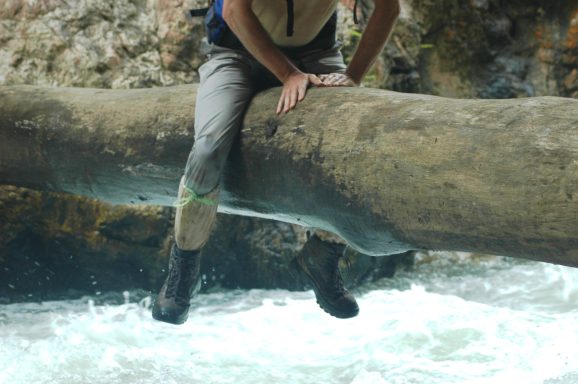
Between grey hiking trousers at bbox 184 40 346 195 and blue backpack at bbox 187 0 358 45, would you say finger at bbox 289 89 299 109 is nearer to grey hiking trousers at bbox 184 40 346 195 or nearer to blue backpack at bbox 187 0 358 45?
grey hiking trousers at bbox 184 40 346 195

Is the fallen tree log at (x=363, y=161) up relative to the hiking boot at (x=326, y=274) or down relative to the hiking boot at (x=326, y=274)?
up

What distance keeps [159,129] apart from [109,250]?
2258 mm

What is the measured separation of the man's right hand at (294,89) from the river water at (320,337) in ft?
5.29

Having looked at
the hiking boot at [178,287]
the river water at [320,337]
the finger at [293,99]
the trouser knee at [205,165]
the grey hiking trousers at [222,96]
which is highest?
the finger at [293,99]

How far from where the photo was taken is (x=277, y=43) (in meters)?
3.96

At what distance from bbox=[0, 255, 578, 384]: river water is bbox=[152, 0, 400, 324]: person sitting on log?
73cm

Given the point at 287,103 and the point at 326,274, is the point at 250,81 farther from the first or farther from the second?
the point at 326,274

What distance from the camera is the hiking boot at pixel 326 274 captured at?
3.95 metres

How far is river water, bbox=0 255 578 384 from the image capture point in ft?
14.7

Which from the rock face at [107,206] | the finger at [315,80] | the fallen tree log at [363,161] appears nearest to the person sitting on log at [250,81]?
the finger at [315,80]

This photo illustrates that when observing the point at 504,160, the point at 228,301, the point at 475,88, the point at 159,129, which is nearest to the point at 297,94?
the point at 159,129

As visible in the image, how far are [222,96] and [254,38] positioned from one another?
303 mm

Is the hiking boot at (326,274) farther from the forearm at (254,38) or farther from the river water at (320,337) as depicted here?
the forearm at (254,38)

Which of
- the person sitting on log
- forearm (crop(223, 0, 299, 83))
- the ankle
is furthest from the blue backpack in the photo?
the ankle
